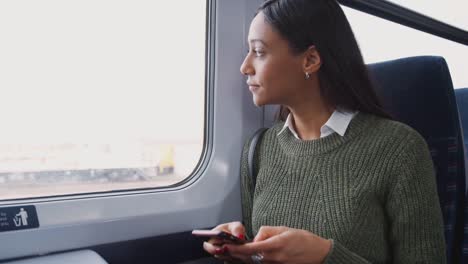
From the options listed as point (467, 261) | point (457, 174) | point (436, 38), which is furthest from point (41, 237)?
point (436, 38)

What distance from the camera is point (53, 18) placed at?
1025 millimetres

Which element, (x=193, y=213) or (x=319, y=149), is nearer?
(x=319, y=149)

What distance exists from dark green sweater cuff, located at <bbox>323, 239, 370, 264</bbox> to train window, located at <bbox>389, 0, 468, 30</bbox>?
1.47 meters

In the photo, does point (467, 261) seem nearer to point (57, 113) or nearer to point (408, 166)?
point (408, 166)

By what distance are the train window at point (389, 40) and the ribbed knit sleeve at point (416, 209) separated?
1.96ft

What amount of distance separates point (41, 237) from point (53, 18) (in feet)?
1.88

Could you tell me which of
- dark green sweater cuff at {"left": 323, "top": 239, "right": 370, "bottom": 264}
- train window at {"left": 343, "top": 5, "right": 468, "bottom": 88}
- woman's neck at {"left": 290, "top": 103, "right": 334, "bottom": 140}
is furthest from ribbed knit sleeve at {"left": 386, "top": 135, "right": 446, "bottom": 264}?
train window at {"left": 343, "top": 5, "right": 468, "bottom": 88}

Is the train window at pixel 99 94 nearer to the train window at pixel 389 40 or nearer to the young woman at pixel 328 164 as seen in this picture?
the young woman at pixel 328 164

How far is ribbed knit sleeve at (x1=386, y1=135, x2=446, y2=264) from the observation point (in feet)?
2.89

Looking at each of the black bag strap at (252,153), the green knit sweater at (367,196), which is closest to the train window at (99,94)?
the black bag strap at (252,153)

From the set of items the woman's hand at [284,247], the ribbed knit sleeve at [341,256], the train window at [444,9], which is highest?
the train window at [444,9]

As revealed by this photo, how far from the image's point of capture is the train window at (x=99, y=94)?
991 mm

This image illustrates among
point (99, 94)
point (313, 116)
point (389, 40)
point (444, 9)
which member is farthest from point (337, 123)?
point (444, 9)

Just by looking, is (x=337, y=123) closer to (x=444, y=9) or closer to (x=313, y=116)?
(x=313, y=116)
